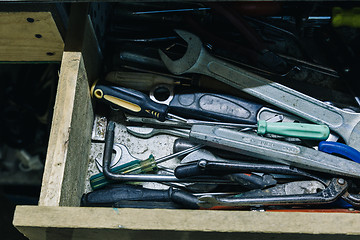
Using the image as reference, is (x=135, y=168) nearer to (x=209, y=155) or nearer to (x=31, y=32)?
(x=209, y=155)

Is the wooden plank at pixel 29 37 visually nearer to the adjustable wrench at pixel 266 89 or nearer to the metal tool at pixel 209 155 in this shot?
the adjustable wrench at pixel 266 89

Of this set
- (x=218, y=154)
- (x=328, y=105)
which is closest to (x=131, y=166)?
(x=218, y=154)

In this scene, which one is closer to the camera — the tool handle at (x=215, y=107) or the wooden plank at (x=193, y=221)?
the wooden plank at (x=193, y=221)

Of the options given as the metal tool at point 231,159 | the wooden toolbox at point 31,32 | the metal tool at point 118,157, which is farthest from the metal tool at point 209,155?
the wooden toolbox at point 31,32

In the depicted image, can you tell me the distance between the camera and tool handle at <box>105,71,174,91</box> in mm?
899

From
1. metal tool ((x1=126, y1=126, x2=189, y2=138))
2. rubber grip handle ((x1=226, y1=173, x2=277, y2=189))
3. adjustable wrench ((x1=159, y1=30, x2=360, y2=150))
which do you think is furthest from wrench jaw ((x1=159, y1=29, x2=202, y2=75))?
rubber grip handle ((x1=226, y1=173, x2=277, y2=189))

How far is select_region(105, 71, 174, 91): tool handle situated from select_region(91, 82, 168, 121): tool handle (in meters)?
0.03

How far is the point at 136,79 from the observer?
90 cm

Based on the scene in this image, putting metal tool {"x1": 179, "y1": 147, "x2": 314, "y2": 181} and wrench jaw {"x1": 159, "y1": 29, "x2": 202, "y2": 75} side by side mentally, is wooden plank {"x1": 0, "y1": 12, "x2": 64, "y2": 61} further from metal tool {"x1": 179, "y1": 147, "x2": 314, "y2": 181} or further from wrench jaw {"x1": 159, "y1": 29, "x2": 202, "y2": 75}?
metal tool {"x1": 179, "y1": 147, "x2": 314, "y2": 181}

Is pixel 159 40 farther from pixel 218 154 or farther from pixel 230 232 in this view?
pixel 230 232

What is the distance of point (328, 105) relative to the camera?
0.84m

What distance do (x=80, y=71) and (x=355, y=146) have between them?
0.54m

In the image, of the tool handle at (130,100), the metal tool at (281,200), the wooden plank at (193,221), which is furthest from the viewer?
the tool handle at (130,100)

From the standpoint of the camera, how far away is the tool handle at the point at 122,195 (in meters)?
0.81
